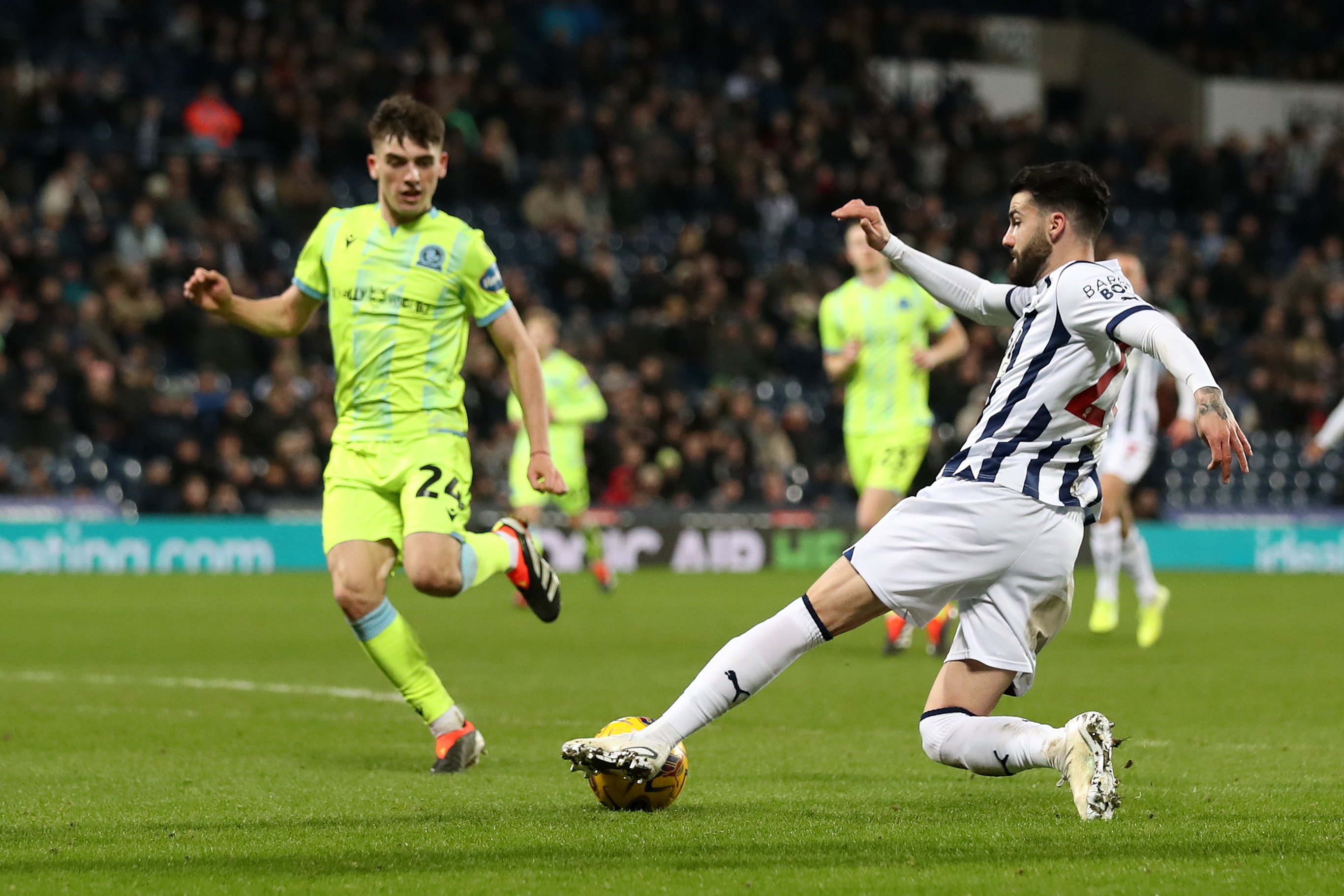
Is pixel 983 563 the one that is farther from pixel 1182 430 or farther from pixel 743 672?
pixel 1182 430

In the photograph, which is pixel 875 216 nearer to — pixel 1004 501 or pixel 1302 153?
pixel 1004 501

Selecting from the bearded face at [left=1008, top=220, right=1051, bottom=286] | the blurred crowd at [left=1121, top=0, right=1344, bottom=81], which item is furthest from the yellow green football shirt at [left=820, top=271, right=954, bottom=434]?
the blurred crowd at [left=1121, top=0, right=1344, bottom=81]

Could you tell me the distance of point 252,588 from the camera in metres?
17.2

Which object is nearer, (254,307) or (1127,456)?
(254,307)

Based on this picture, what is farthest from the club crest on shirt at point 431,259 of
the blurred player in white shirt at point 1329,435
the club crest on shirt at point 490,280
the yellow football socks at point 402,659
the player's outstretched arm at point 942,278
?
the blurred player in white shirt at point 1329,435

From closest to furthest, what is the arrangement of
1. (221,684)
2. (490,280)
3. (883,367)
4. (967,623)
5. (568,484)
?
(967,623), (490,280), (221,684), (883,367), (568,484)

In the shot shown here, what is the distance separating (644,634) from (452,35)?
14.9 metres

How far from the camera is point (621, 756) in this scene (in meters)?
5.23

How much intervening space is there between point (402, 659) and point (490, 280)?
1509 millimetres

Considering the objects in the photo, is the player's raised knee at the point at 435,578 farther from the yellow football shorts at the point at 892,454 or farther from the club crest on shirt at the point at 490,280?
the yellow football shorts at the point at 892,454

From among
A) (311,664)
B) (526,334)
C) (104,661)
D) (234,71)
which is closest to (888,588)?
(526,334)

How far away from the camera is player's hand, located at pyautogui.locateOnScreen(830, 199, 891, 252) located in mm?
5824

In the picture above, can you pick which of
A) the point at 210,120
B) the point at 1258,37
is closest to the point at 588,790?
the point at 210,120

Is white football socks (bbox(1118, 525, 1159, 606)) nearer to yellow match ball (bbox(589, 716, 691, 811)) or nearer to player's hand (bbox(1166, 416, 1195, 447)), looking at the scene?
player's hand (bbox(1166, 416, 1195, 447))
